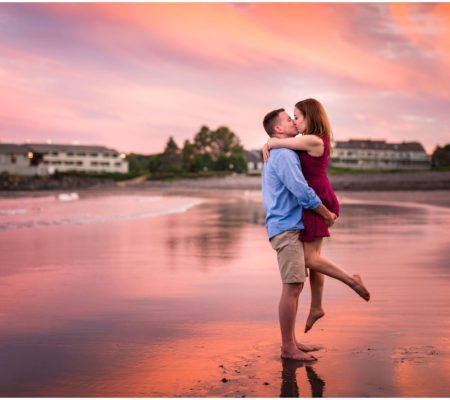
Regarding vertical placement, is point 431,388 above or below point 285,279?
below

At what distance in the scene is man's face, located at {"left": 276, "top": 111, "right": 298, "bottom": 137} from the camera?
4.95 metres

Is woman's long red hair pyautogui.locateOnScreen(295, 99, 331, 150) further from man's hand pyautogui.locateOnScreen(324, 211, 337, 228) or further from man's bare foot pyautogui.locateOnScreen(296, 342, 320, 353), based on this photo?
man's bare foot pyautogui.locateOnScreen(296, 342, 320, 353)

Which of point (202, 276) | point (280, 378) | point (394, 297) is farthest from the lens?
point (202, 276)

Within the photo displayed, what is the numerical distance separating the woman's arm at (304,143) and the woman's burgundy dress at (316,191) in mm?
75

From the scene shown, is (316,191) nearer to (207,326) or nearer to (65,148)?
(207,326)

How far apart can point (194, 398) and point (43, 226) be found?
632 inches

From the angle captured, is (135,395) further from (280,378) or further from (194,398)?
(280,378)

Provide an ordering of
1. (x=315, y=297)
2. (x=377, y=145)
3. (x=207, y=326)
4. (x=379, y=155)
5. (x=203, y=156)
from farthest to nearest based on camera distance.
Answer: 1. (x=377, y=145)
2. (x=379, y=155)
3. (x=203, y=156)
4. (x=207, y=326)
5. (x=315, y=297)

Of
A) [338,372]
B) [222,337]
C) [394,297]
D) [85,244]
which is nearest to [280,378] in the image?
[338,372]

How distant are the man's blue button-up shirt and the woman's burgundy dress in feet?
0.17

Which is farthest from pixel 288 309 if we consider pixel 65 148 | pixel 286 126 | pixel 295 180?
pixel 65 148

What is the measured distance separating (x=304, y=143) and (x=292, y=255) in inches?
30.8

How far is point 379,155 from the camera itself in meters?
160

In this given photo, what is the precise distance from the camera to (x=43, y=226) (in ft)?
62.9
